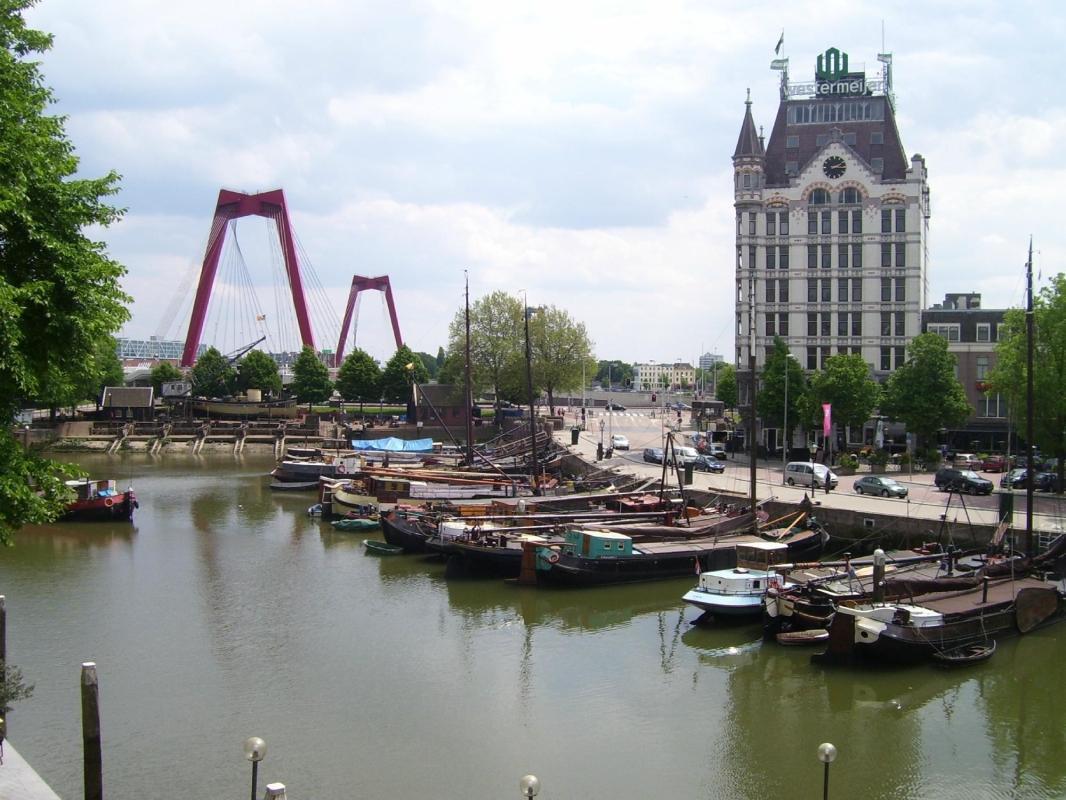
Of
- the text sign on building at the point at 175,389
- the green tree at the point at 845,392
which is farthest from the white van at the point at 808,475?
the text sign on building at the point at 175,389

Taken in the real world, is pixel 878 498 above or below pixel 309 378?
below

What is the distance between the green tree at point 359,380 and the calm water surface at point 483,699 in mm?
70863

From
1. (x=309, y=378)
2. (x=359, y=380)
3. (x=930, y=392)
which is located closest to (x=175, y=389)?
(x=309, y=378)

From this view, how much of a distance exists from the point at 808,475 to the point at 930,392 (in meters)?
12.8

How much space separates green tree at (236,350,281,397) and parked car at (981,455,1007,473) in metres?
76.8

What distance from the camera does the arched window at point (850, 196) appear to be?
61406 millimetres

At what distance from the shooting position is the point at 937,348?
52656mm

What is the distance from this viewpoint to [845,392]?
54125 millimetres

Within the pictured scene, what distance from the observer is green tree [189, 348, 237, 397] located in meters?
105

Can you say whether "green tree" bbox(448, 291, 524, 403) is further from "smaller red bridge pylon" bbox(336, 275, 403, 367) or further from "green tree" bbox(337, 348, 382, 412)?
"smaller red bridge pylon" bbox(336, 275, 403, 367)

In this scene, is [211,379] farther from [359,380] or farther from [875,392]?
[875,392]

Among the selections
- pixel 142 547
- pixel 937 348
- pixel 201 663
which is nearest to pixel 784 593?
pixel 201 663

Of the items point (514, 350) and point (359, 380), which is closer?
point (514, 350)

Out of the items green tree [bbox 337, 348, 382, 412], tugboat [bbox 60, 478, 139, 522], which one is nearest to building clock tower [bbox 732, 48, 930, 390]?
tugboat [bbox 60, 478, 139, 522]
